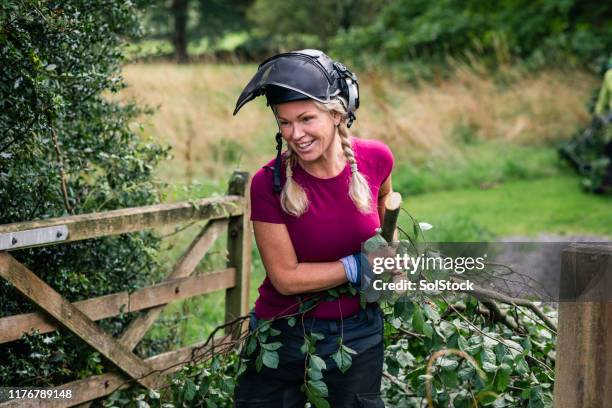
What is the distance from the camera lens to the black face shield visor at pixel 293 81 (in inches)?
126

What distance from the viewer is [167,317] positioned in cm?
600

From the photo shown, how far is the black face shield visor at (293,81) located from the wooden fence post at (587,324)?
1071mm

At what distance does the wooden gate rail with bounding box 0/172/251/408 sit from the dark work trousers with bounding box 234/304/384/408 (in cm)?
66

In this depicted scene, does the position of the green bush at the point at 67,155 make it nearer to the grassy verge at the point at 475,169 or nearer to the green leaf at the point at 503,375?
the green leaf at the point at 503,375

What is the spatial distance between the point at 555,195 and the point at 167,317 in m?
8.04

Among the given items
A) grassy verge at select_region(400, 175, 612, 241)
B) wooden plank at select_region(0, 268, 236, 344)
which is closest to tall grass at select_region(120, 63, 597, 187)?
grassy verge at select_region(400, 175, 612, 241)

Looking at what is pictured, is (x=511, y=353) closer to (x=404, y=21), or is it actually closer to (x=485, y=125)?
(x=485, y=125)

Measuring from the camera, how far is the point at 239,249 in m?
5.44

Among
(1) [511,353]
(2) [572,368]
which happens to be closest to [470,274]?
(1) [511,353]

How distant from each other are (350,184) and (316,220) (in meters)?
0.19

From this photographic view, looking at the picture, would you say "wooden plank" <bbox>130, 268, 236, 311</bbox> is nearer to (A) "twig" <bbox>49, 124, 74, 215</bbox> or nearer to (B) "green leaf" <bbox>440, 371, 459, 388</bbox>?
(A) "twig" <bbox>49, 124, 74, 215</bbox>

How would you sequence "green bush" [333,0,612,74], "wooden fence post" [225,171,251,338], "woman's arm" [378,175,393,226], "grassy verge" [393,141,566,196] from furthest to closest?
"green bush" [333,0,612,74] < "grassy verge" [393,141,566,196] < "wooden fence post" [225,171,251,338] < "woman's arm" [378,175,393,226]

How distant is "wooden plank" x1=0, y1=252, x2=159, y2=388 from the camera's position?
3.89m

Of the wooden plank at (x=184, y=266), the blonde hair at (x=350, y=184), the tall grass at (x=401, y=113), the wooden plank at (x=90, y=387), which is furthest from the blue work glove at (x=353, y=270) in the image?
the tall grass at (x=401, y=113)
